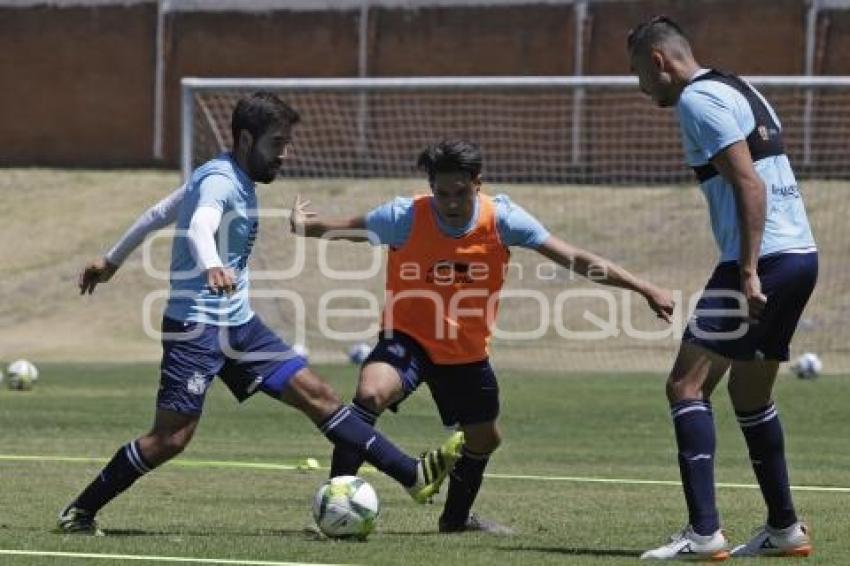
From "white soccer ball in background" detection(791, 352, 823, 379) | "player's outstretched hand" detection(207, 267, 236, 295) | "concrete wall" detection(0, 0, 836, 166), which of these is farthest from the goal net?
"player's outstretched hand" detection(207, 267, 236, 295)

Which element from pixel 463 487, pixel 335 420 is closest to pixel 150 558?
pixel 335 420

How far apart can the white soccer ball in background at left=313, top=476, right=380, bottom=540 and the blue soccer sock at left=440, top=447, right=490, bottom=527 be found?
80cm

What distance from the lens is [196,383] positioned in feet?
33.0

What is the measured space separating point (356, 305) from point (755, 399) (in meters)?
20.8

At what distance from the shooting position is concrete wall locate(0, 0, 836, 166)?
3641 cm

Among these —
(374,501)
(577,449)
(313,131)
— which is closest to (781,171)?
(374,501)

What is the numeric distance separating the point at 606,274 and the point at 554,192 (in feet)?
68.3

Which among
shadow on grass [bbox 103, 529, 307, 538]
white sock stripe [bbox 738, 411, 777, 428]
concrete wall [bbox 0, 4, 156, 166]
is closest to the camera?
white sock stripe [bbox 738, 411, 777, 428]

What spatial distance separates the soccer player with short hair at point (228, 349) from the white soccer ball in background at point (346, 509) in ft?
1.45

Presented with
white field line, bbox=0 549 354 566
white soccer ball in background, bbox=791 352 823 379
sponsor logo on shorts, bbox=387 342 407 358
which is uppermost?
sponsor logo on shorts, bbox=387 342 407 358

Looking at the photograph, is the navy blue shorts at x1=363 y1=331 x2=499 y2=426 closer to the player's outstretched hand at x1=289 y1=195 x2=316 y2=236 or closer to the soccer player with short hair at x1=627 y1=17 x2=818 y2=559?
the player's outstretched hand at x1=289 y1=195 x2=316 y2=236

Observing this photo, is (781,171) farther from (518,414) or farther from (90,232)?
(90,232)

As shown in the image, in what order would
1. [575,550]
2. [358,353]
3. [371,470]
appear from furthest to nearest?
1. [358,353]
2. [371,470]
3. [575,550]

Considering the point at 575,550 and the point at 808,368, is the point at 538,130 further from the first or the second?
the point at 575,550
